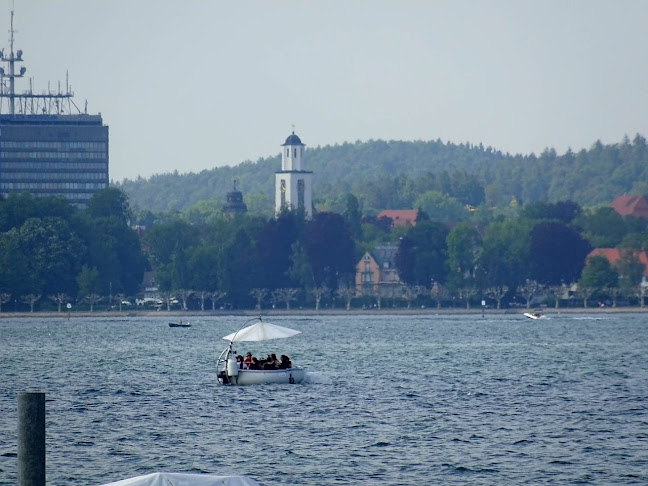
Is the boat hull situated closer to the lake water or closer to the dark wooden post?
the lake water

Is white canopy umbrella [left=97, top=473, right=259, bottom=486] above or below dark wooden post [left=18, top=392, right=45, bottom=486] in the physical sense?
below

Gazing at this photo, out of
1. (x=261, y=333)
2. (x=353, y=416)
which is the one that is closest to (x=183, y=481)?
(x=353, y=416)

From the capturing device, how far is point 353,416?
217 ft

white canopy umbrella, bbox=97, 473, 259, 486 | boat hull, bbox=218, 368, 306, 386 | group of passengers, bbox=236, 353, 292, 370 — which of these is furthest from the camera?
group of passengers, bbox=236, 353, 292, 370

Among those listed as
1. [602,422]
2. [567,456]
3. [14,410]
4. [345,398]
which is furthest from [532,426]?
Answer: [14,410]

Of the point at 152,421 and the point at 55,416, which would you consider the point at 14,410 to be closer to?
the point at 55,416

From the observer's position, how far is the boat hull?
263 feet

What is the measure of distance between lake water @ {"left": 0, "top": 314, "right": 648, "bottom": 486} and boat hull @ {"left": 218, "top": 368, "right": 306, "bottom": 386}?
1.41 feet

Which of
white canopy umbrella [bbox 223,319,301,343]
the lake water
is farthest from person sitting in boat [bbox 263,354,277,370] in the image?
white canopy umbrella [bbox 223,319,301,343]

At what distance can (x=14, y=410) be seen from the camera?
67.9 meters

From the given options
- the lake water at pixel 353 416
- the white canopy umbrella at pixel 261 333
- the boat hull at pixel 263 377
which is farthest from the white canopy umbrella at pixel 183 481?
the boat hull at pixel 263 377

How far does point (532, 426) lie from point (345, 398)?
13927 mm

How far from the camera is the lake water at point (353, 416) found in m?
51.6

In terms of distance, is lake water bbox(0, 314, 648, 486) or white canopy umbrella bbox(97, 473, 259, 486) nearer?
white canopy umbrella bbox(97, 473, 259, 486)
